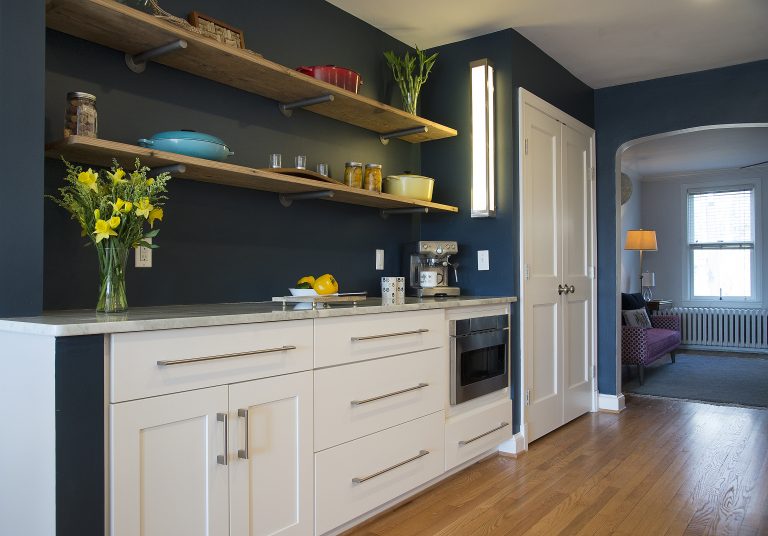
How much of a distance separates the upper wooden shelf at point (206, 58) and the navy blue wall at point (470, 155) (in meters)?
0.51

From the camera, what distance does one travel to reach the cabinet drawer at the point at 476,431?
9.74ft

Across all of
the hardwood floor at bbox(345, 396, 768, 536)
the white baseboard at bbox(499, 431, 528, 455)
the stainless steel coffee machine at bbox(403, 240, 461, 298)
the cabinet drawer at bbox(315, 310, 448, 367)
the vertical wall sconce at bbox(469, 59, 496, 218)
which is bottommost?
the hardwood floor at bbox(345, 396, 768, 536)

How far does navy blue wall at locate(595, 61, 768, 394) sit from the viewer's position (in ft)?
13.9

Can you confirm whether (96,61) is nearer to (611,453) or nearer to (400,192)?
(400,192)

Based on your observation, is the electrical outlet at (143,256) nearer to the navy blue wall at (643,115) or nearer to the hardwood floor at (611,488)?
the hardwood floor at (611,488)

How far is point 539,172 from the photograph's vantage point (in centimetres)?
386

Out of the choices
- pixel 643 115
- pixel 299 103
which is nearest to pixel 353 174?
pixel 299 103

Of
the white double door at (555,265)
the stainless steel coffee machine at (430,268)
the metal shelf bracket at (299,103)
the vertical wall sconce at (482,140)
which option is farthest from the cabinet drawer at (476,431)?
the metal shelf bracket at (299,103)

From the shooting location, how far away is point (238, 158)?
2711 millimetres

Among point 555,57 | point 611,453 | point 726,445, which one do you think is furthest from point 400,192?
point 726,445

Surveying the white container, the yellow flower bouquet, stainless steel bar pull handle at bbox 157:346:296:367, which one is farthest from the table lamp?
the yellow flower bouquet

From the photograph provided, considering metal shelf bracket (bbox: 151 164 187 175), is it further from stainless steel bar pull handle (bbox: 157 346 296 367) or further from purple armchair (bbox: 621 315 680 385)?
purple armchair (bbox: 621 315 680 385)

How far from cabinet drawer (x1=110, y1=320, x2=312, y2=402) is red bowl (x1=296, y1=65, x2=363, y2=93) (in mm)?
1256

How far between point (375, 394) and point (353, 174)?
3.74 ft
